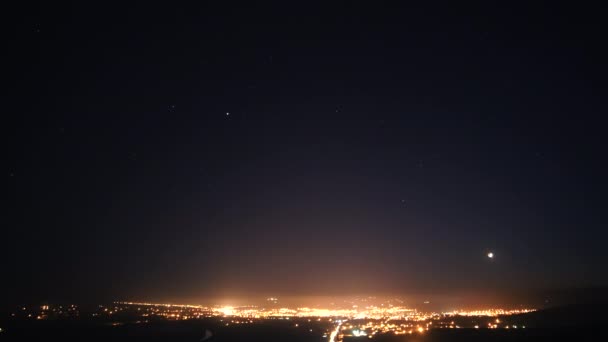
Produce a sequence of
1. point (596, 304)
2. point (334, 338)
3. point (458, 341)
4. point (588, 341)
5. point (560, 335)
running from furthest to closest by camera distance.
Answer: point (596, 304), point (334, 338), point (458, 341), point (560, 335), point (588, 341)

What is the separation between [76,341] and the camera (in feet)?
295

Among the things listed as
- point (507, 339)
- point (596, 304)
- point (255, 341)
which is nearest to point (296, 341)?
point (255, 341)

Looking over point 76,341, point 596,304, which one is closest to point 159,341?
point 76,341

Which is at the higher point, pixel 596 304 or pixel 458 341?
pixel 596 304

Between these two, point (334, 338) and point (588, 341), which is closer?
point (588, 341)

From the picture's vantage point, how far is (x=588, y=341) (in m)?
70.4

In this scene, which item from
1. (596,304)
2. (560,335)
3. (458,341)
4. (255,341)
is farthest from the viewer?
(596,304)

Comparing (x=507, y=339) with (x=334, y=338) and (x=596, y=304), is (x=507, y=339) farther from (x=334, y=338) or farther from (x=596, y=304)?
(x=596, y=304)

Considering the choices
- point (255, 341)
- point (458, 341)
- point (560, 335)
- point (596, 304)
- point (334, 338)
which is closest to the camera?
point (560, 335)

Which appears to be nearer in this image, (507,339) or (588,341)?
(588,341)

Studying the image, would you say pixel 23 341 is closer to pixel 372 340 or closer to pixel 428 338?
pixel 372 340

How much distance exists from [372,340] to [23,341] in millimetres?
70058

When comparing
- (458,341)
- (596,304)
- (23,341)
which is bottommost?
(23,341)

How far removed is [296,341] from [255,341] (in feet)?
29.1
